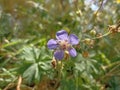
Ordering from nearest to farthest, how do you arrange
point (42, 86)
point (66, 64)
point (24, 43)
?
1. point (66, 64)
2. point (42, 86)
3. point (24, 43)

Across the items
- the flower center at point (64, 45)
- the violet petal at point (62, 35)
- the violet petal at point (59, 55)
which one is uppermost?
the violet petal at point (62, 35)

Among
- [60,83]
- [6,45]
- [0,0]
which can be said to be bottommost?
[60,83]

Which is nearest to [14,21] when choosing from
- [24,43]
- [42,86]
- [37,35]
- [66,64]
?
[37,35]

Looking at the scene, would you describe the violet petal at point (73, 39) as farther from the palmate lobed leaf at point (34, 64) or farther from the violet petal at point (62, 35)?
the palmate lobed leaf at point (34, 64)

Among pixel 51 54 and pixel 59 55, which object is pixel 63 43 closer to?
pixel 59 55

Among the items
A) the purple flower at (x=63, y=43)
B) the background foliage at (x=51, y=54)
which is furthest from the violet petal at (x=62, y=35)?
the background foliage at (x=51, y=54)

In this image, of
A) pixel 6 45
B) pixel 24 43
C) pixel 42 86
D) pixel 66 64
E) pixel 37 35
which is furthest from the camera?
pixel 37 35

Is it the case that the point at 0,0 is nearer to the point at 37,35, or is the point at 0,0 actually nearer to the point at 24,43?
the point at 37,35

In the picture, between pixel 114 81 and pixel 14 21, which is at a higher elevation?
pixel 14 21

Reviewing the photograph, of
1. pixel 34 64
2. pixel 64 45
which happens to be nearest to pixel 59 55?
pixel 64 45
